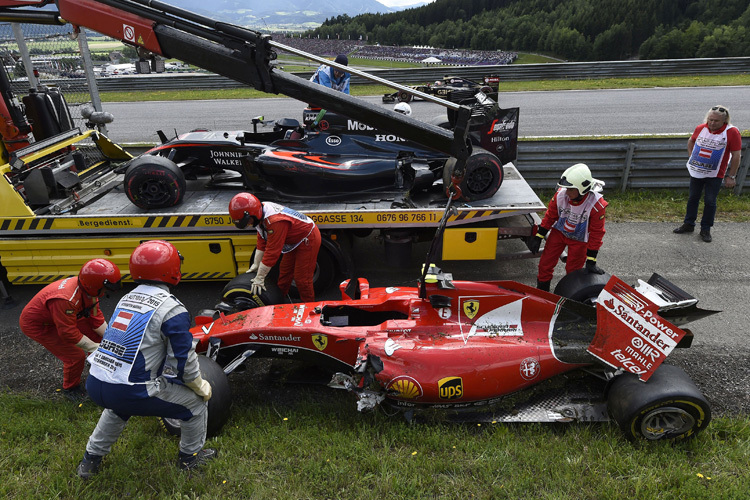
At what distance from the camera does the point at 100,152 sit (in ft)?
26.1

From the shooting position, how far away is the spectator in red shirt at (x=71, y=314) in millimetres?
4078

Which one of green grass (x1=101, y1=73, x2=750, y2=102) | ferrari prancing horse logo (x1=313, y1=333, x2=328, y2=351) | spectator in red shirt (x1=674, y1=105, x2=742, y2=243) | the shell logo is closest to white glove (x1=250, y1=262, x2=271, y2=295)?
ferrari prancing horse logo (x1=313, y1=333, x2=328, y2=351)

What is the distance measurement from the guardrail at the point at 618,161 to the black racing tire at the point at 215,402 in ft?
22.7

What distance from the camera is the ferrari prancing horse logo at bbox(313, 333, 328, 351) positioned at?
425 cm

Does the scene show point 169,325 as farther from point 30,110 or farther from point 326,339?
point 30,110

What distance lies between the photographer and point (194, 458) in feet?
12.1

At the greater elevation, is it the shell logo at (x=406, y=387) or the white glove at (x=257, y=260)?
the white glove at (x=257, y=260)

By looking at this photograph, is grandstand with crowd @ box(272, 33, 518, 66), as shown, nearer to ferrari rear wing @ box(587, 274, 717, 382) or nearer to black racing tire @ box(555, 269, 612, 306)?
black racing tire @ box(555, 269, 612, 306)

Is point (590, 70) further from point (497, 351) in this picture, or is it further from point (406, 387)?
point (406, 387)

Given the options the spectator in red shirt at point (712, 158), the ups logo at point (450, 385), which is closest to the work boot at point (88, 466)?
the ups logo at point (450, 385)

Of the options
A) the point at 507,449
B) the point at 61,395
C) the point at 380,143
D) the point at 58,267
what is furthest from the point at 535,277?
the point at 58,267

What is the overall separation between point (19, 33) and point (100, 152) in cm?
203

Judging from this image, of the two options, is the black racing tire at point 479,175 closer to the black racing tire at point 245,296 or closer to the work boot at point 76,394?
the black racing tire at point 245,296

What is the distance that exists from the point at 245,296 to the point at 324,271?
4.59 feet
